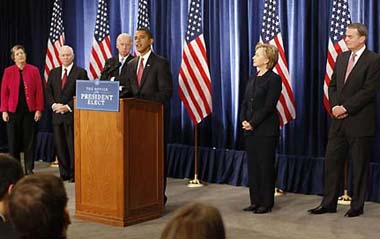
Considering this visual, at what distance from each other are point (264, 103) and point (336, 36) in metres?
1.08

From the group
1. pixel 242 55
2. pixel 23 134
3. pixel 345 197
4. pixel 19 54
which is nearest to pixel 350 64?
pixel 345 197

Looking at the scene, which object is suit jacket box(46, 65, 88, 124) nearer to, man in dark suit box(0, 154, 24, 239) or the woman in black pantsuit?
the woman in black pantsuit

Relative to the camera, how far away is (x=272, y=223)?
5609mm

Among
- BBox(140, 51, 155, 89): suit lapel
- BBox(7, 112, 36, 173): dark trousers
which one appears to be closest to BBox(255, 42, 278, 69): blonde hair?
BBox(140, 51, 155, 89): suit lapel

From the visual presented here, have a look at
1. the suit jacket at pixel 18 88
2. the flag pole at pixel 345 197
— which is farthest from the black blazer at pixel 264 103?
the suit jacket at pixel 18 88

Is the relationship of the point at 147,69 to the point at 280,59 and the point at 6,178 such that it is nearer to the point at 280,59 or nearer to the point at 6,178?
the point at 280,59

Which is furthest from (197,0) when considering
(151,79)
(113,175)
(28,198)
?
(28,198)

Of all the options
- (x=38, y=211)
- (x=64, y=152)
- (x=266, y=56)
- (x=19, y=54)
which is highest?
(x=19, y=54)

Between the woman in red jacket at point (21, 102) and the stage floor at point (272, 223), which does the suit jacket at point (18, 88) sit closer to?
the woman in red jacket at point (21, 102)

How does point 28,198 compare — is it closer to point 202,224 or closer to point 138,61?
point 202,224

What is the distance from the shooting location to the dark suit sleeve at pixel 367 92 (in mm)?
5664

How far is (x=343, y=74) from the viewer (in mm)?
5781

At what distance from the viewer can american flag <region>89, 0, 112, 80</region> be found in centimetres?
843

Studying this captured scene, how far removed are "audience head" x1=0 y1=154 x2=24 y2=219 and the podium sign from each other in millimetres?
2753
